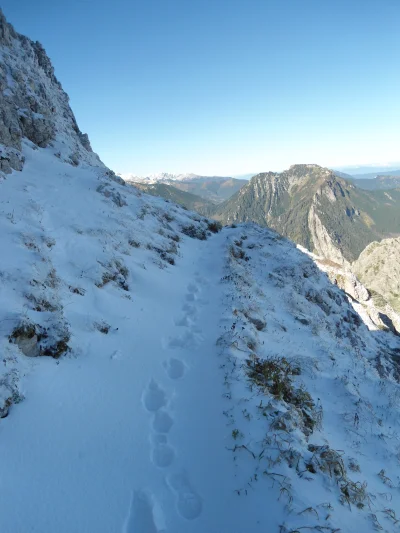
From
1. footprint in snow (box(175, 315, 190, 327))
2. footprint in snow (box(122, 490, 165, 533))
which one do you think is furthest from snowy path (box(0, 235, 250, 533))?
footprint in snow (box(175, 315, 190, 327))

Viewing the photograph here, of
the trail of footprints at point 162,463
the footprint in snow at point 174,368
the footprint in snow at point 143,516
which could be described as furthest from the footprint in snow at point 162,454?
the footprint in snow at point 174,368

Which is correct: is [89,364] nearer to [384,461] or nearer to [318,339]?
[384,461]

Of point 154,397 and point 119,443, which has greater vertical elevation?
point 119,443

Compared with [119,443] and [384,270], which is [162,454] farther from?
[384,270]

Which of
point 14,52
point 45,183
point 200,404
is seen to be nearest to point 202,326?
point 200,404

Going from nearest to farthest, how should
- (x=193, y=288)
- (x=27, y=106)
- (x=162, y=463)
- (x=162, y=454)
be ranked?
1. (x=162, y=463)
2. (x=162, y=454)
3. (x=193, y=288)
4. (x=27, y=106)

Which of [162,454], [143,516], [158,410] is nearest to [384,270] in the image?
[158,410]
